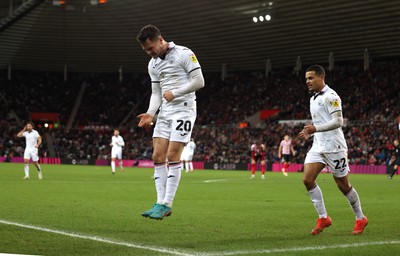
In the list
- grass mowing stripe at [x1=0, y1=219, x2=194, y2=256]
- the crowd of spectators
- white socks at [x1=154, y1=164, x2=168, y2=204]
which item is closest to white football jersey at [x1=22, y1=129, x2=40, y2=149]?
grass mowing stripe at [x1=0, y1=219, x2=194, y2=256]

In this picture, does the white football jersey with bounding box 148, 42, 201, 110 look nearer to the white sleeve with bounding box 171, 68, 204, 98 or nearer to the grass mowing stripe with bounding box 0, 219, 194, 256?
the white sleeve with bounding box 171, 68, 204, 98

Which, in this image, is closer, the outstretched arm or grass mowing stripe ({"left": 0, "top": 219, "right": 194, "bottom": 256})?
grass mowing stripe ({"left": 0, "top": 219, "right": 194, "bottom": 256})

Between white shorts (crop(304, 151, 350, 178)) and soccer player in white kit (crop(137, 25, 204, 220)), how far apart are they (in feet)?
6.70

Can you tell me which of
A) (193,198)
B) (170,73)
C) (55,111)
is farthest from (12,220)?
(55,111)

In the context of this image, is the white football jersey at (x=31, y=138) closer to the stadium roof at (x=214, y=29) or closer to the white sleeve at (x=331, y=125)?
the white sleeve at (x=331, y=125)

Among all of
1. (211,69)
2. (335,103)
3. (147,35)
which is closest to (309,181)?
(335,103)

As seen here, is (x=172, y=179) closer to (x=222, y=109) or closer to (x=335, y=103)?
(x=335, y=103)

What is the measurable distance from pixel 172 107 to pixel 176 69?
20.5 inches

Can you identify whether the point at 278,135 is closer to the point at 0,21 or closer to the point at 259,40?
the point at 259,40

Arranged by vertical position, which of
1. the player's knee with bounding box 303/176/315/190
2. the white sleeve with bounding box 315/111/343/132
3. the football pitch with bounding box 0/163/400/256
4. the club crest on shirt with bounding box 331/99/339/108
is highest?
the club crest on shirt with bounding box 331/99/339/108

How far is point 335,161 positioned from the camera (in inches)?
366

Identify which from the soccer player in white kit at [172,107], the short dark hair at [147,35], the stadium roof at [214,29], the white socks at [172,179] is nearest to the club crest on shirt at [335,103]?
the soccer player in white kit at [172,107]

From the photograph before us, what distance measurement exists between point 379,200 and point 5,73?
62531 millimetres

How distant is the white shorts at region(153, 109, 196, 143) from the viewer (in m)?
8.56
